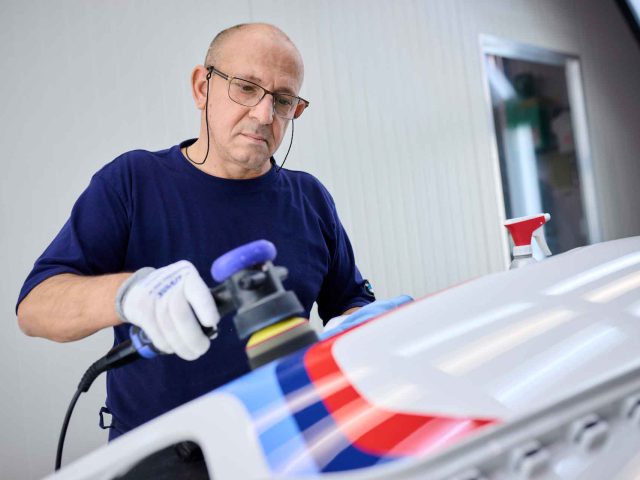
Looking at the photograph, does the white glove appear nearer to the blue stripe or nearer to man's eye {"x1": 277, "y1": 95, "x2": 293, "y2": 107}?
the blue stripe

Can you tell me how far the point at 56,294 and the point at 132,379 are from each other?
0.33 m

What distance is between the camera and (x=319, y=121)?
255 cm

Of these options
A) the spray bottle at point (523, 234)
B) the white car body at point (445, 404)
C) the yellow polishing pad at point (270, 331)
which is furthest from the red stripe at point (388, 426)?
the spray bottle at point (523, 234)

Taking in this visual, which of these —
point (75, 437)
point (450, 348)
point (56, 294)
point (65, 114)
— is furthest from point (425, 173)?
point (450, 348)

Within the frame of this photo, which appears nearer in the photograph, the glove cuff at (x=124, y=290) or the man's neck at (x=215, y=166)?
the glove cuff at (x=124, y=290)

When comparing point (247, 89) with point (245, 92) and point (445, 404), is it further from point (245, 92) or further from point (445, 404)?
point (445, 404)

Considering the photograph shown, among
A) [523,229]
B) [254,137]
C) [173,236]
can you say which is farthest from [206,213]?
[523,229]

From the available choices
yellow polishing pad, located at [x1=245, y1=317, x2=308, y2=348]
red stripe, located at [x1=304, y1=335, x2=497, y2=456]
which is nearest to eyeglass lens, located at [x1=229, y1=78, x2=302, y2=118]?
yellow polishing pad, located at [x1=245, y1=317, x2=308, y2=348]

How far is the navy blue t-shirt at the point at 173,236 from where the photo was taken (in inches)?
41.8

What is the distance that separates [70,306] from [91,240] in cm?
23

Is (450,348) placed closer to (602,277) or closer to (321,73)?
(602,277)

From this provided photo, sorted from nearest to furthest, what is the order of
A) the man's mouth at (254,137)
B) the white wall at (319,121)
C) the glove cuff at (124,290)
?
the glove cuff at (124,290), the man's mouth at (254,137), the white wall at (319,121)

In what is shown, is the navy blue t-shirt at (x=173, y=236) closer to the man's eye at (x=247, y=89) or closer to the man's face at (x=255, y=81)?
the man's face at (x=255, y=81)

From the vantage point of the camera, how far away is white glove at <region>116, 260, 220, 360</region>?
2.06 feet
